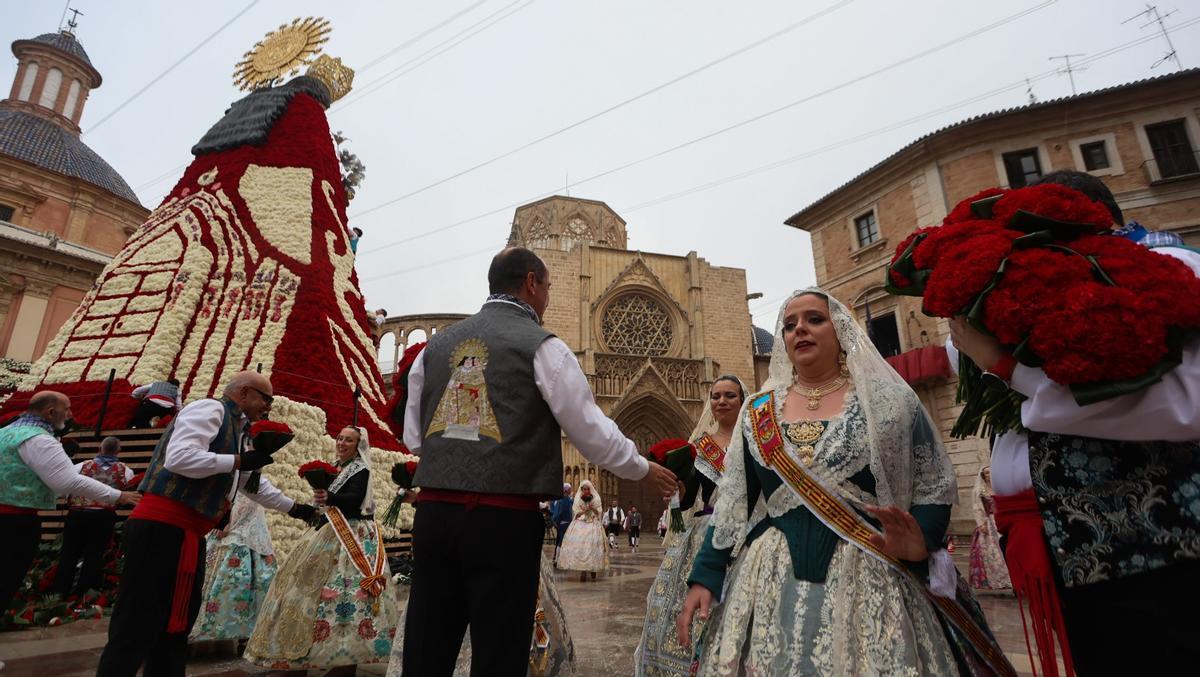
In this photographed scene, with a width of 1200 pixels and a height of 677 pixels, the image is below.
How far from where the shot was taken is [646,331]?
2506cm

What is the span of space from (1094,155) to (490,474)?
1684 centimetres

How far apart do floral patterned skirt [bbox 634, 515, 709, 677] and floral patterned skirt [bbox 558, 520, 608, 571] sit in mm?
5690

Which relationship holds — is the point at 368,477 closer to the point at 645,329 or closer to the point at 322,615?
the point at 322,615

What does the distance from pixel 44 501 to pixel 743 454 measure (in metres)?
4.22

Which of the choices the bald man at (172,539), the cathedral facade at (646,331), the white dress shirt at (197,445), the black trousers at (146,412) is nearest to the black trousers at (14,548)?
the bald man at (172,539)

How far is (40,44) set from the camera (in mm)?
21312

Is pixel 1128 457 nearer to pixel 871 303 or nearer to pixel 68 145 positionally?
pixel 871 303

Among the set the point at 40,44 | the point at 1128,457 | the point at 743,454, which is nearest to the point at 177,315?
the point at 743,454

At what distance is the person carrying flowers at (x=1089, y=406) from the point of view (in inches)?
41.4

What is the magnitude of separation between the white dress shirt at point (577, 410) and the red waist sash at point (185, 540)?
1.98m

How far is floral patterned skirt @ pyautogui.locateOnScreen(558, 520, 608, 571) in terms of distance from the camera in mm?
8586

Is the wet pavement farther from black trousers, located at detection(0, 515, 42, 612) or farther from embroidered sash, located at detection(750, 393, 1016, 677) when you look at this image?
embroidered sash, located at detection(750, 393, 1016, 677)

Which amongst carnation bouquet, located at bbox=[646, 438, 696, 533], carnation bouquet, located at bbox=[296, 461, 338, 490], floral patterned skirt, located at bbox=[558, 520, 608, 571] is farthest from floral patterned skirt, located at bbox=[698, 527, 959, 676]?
floral patterned skirt, located at bbox=[558, 520, 608, 571]

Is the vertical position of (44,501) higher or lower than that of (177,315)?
lower
